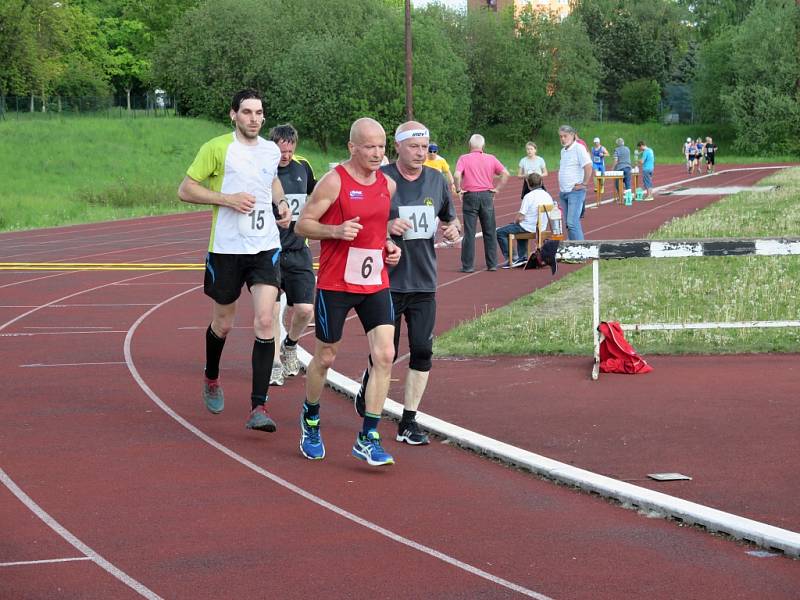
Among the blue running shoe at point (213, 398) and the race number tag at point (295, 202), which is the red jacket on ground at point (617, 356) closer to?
the race number tag at point (295, 202)

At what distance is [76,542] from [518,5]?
311 ft

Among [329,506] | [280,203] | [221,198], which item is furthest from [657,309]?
[329,506]

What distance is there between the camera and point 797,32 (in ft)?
258

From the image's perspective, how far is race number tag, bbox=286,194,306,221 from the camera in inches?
387

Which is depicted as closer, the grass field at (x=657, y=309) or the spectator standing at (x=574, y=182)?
the grass field at (x=657, y=309)

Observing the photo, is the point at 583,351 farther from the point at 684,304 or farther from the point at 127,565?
the point at 127,565

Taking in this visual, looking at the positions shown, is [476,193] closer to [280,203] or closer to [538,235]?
[538,235]

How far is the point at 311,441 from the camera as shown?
7480 millimetres

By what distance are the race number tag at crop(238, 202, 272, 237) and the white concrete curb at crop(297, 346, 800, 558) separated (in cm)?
155

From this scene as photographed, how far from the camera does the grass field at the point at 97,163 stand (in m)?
39.9

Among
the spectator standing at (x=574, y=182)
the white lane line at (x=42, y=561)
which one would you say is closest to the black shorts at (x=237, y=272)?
the white lane line at (x=42, y=561)

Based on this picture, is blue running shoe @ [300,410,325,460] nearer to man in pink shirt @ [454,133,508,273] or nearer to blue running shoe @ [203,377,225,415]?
blue running shoe @ [203,377,225,415]

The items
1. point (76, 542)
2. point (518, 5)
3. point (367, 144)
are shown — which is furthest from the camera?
point (518, 5)

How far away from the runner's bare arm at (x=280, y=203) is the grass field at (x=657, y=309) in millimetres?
2995
